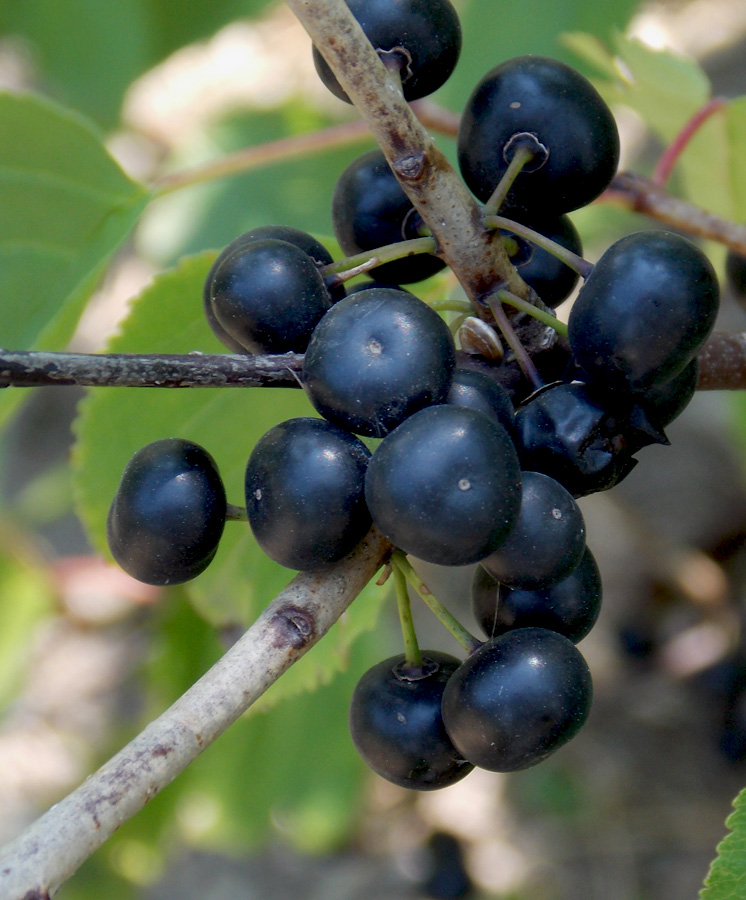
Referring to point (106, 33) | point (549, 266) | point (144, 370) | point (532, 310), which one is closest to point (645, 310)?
point (532, 310)

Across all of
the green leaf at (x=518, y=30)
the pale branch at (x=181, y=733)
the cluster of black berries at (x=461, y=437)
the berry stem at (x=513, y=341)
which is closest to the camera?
the pale branch at (x=181, y=733)

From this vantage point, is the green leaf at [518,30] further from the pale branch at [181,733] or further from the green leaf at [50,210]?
the pale branch at [181,733]

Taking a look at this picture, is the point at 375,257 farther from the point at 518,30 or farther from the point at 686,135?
the point at 518,30

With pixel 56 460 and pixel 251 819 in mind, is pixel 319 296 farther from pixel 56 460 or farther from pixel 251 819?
pixel 56 460

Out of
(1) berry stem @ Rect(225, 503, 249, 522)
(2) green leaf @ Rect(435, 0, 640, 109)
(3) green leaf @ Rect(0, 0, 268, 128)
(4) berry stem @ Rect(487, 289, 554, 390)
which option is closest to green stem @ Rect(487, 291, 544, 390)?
(4) berry stem @ Rect(487, 289, 554, 390)

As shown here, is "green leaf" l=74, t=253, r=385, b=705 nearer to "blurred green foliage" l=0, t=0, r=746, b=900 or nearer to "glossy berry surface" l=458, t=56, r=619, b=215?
"blurred green foliage" l=0, t=0, r=746, b=900

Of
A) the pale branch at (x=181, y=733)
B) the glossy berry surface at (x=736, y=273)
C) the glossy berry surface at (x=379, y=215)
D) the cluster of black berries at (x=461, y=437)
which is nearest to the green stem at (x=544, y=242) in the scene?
the cluster of black berries at (x=461, y=437)
